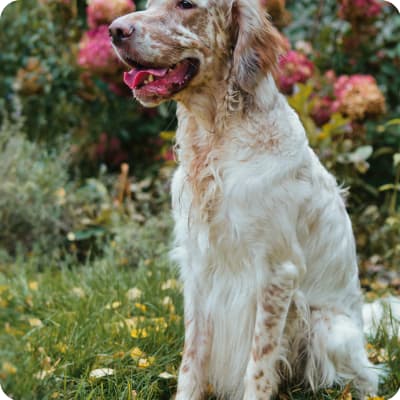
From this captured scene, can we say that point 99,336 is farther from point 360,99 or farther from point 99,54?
point 360,99

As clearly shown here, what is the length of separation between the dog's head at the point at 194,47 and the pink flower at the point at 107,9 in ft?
7.16

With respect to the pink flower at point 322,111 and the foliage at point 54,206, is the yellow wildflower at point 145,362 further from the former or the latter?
the pink flower at point 322,111

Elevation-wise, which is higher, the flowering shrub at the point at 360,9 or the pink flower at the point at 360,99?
the flowering shrub at the point at 360,9

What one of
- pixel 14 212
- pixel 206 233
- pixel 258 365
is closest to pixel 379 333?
pixel 258 365

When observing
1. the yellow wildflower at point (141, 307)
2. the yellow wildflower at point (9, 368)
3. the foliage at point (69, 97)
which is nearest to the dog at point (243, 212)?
the yellow wildflower at point (141, 307)

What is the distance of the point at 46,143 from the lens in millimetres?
5277

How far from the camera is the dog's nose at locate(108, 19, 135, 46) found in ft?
7.38

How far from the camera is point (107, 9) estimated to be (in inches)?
179

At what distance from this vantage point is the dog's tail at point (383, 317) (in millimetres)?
3094

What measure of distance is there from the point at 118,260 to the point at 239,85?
1919 mm

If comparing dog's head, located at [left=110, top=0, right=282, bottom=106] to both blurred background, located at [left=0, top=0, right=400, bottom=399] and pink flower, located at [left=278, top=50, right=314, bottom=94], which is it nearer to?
blurred background, located at [left=0, top=0, right=400, bottom=399]

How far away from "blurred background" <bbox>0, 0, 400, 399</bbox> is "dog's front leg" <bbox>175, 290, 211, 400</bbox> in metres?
1.19

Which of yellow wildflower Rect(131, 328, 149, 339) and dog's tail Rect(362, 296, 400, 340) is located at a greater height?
yellow wildflower Rect(131, 328, 149, 339)

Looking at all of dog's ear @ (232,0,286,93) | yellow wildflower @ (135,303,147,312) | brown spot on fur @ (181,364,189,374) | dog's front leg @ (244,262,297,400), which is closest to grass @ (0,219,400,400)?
yellow wildflower @ (135,303,147,312)
